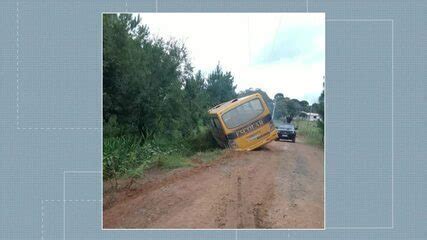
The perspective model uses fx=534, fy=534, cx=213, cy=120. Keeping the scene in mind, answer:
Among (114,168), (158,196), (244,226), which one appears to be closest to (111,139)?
(114,168)

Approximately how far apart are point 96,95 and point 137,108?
83 centimetres

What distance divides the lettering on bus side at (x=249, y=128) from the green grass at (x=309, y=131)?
40cm

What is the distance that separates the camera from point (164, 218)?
692 centimetres

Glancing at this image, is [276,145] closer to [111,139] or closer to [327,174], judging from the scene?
[327,174]

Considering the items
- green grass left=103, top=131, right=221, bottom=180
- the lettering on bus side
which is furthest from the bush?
green grass left=103, top=131, right=221, bottom=180

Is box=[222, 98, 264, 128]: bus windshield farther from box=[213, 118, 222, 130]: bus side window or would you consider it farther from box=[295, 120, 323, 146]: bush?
box=[295, 120, 323, 146]: bush

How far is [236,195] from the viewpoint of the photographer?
711 cm

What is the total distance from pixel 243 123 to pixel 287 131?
2.12 feet

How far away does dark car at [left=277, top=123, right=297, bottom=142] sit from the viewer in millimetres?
7418

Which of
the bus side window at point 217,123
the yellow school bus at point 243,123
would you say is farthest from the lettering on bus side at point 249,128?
the bus side window at point 217,123

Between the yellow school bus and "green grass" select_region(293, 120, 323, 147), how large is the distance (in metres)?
0.36

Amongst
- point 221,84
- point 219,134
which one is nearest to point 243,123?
point 219,134

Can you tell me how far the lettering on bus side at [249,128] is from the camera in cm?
749

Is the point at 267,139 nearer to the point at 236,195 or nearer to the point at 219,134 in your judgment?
the point at 219,134
